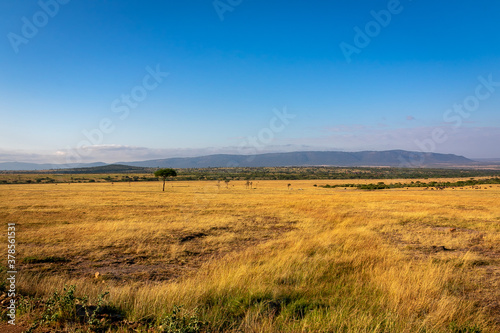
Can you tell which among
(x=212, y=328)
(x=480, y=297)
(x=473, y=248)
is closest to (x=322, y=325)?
(x=212, y=328)

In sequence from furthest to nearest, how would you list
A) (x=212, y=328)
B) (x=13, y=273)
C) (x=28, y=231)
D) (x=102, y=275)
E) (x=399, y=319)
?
(x=28, y=231) → (x=102, y=275) → (x=13, y=273) → (x=399, y=319) → (x=212, y=328)

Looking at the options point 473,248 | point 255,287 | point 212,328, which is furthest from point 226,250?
point 473,248

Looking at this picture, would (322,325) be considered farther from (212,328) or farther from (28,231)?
(28,231)

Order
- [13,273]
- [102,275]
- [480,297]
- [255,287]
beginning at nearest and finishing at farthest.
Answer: [255,287]
[480,297]
[13,273]
[102,275]

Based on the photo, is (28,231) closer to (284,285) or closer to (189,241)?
(189,241)

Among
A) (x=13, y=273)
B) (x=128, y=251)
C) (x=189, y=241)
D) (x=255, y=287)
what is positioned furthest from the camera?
(x=189, y=241)

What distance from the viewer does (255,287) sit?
21.2 ft

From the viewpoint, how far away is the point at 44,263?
10289 millimetres

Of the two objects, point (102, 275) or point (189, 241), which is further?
point (189, 241)

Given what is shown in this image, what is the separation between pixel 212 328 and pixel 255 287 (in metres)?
1.89

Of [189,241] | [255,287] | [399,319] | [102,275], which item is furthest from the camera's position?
[189,241]

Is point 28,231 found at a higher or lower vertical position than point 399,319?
lower

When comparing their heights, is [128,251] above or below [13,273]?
below

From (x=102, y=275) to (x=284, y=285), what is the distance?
6014mm
